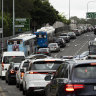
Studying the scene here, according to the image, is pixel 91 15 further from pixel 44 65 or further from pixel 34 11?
pixel 44 65

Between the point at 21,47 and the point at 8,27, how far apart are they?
3575cm

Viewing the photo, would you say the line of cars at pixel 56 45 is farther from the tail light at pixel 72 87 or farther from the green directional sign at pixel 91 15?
the tail light at pixel 72 87

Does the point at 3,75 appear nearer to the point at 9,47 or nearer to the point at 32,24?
the point at 9,47

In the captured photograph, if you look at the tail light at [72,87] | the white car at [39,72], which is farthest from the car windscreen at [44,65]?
the tail light at [72,87]

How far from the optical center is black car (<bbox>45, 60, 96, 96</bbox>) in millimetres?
10633

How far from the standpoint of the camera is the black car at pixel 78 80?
10633 millimetres

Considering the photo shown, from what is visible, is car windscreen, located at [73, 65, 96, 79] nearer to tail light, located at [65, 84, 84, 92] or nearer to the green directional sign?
tail light, located at [65, 84, 84, 92]

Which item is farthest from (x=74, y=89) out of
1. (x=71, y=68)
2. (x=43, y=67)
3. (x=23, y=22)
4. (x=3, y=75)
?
(x=23, y=22)

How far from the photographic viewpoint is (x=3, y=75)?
31.2 m

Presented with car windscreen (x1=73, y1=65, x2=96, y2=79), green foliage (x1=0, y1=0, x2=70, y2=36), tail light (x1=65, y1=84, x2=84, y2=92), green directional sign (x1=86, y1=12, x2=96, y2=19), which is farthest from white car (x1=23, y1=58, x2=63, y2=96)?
green foliage (x1=0, y1=0, x2=70, y2=36)

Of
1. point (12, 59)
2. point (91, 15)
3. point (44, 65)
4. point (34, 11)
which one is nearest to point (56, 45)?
point (91, 15)

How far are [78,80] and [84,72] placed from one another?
26 cm

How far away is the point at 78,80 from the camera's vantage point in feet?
35.0

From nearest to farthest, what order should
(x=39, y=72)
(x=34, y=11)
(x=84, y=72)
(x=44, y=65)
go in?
(x=84, y=72)
(x=39, y=72)
(x=44, y=65)
(x=34, y=11)
